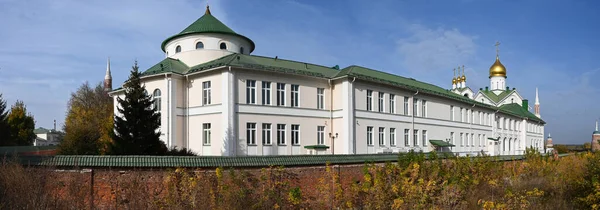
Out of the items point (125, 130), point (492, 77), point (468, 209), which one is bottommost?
point (468, 209)

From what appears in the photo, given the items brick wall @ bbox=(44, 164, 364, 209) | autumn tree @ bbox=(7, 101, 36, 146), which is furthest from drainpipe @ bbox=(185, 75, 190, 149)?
autumn tree @ bbox=(7, 101, 36, 146)

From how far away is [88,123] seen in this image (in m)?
38.5

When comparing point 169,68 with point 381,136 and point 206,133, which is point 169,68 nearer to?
point 206,133

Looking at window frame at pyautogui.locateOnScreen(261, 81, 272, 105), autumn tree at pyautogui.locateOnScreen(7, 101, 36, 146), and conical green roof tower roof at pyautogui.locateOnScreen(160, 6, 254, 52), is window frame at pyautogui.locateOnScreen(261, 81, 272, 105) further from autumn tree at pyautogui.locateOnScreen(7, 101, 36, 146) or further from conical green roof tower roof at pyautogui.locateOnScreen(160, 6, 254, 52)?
autumn tree at pyautogui.locateOnScreen(7, 101, 36, 146)

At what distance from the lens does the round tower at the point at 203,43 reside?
27047 mm

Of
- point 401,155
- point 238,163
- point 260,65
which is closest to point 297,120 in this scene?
point 260,65

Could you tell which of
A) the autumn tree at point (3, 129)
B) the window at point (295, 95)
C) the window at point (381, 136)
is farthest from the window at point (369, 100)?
the autumn tree at point (3, 129)

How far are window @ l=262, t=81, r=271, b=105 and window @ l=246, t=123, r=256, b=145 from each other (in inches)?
59.9

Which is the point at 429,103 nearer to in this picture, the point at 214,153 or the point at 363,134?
the point at 363,134

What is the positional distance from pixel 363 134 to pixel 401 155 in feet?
37.8

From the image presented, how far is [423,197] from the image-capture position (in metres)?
11.8

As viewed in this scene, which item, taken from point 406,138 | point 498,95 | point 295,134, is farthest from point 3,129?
point 498,95

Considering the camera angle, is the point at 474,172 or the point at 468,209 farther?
the point at 474,172

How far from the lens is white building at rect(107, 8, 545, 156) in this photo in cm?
2258
